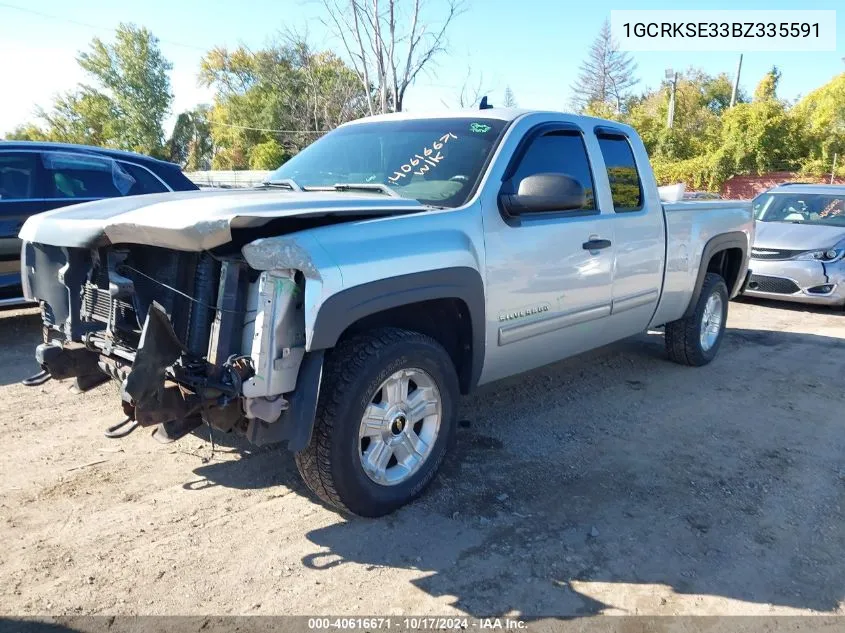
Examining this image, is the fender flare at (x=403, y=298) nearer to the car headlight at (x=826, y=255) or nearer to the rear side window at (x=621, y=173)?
the rear side window at (x=621, y=173)

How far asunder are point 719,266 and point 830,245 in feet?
11.8

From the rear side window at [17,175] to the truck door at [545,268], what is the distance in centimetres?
476

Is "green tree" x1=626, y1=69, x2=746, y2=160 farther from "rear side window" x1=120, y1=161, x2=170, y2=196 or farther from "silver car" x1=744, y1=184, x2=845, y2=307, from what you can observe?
"rear side window" x1=120, y1=161, x2=170, y2=196

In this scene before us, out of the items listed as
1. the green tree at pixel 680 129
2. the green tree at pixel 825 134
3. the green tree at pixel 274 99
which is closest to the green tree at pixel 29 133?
the green tree at pixel 274 99

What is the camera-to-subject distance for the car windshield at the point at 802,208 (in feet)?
32.4

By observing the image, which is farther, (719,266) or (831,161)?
(831,161)

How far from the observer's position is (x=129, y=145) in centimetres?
5594

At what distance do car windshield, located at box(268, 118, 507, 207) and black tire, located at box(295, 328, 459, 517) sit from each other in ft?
2.94

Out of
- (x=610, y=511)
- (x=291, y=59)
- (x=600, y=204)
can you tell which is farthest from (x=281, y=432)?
(x=291, y=59)

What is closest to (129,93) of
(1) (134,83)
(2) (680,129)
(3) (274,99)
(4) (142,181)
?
(1) (134,83)

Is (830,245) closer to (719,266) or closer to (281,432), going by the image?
(719,266)

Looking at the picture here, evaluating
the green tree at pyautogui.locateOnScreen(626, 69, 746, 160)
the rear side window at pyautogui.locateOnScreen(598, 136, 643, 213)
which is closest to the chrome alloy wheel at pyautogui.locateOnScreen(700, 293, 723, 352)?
the rear side window at pyautogui.locateOnScreen(598, 136, 643, 213)

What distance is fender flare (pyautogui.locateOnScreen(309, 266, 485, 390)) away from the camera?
9.23ft

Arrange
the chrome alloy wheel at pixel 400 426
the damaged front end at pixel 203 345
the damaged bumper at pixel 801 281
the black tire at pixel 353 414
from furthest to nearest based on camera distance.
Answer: the damaged bumper at pixel 801 281, the chrome alloy wheel at pixel 400 426, the black tire at pixel 353 414, the damaged front end at pixel 203 345
